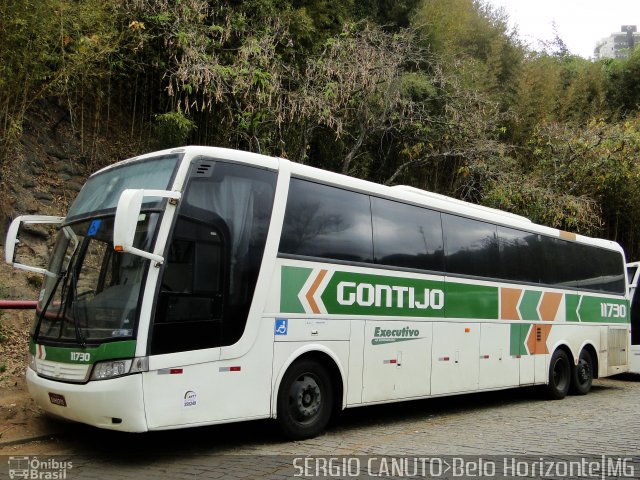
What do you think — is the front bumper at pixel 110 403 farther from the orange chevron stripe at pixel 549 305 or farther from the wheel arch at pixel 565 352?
the wheel arch at pixel 565 352

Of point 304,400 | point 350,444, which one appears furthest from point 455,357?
point 304,400

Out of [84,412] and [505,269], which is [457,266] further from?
[84,412]

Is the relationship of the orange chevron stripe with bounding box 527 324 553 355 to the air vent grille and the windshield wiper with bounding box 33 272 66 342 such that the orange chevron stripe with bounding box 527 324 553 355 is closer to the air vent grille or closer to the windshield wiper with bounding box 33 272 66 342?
the air vent grille

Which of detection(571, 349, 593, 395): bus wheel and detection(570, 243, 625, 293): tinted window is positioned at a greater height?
detection(570, 243, 625, 293): tinted window

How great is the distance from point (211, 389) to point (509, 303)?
20.3 ft

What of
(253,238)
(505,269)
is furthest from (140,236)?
(505,269)

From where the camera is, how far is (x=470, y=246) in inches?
384

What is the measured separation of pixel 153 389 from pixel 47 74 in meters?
6.15

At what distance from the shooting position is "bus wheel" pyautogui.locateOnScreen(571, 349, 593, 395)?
12.4 m

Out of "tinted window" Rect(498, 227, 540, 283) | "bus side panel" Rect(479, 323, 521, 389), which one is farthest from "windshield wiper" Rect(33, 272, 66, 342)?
"tinted window" Rect(498, 227, 540, 283)

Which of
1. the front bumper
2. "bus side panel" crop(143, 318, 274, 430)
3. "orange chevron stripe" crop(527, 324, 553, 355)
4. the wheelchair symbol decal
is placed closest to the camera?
the front bumper

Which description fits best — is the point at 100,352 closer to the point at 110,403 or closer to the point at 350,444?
the point at 110,403

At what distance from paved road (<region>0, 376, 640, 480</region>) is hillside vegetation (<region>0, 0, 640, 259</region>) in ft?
17.9

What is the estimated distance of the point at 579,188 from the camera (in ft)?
58.0
